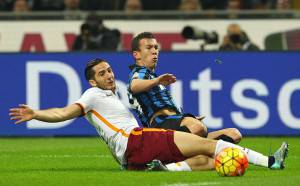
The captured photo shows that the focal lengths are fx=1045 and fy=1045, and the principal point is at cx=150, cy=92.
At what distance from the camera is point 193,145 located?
447 inches

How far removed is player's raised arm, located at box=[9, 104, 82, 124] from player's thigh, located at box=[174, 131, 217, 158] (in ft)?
3.78

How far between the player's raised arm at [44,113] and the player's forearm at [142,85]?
811 millimetres

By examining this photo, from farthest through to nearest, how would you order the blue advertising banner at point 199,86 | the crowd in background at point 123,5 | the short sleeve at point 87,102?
the crowd in background at point 123,5, the blue advertising banner at point 199,86, the short sleeve at point 87,102

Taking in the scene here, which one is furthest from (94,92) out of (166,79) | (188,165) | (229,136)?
(229,136)

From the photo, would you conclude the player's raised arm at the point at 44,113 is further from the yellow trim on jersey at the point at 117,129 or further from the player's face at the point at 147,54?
the player's face at the point at 147,54

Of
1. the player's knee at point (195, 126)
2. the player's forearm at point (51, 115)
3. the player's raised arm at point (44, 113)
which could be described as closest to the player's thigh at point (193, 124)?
the player's knee at point (195, 126)

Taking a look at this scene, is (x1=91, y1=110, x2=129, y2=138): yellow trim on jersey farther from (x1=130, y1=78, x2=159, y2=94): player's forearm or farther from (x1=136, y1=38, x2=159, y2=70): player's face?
(x1=136, y1=38, x2=159, y2=70): player's face

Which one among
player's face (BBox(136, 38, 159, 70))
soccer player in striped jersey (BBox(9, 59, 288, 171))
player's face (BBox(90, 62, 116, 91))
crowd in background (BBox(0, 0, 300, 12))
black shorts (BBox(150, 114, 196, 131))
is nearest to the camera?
soccer player in striped jersey (BBox(9, 59, 288, 171))

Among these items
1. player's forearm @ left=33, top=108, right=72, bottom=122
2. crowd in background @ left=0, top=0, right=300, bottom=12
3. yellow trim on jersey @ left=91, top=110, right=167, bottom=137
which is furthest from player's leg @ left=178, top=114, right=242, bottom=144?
crowd in background @ left=0, top=0, right=300, bottom=12

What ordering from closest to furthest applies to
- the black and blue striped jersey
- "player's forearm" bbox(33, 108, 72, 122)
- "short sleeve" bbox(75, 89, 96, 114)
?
1. "player's forearm" bbox(33, 108, 72, 122)
2. "short sleeve" bbox(75, 89, 96, 114)
3. the black and blue striped jersey

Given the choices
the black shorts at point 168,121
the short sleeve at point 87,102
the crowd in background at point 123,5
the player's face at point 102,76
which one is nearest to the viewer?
the short sleeve at point 87,102

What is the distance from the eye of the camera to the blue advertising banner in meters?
18.7

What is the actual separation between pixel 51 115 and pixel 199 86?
26.2ft

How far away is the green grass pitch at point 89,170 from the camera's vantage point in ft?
34.8
